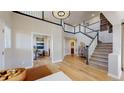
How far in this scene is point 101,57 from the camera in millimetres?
2979

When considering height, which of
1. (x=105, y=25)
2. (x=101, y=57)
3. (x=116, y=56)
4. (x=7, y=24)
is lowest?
(x=101, y=57)

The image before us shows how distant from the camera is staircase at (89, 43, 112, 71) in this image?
2.77 m

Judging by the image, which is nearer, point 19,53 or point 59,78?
point 59,78

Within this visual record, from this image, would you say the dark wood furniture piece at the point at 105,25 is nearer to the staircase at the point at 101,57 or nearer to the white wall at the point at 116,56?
the staircase at the point at 101,57

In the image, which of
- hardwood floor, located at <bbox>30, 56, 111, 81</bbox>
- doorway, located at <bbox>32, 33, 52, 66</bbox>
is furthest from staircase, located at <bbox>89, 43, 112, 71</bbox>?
doorway, located at <bbox>32, 33, 52, 66</bbox>

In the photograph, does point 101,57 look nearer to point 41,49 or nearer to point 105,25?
point 105,25

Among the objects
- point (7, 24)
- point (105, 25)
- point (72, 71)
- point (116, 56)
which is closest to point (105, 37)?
point (105, 25)

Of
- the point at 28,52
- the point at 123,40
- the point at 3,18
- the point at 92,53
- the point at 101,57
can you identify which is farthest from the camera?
the point at 92,53

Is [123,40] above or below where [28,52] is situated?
above

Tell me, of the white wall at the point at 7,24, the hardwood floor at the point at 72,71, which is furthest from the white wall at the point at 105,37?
the white wall at the point at 7,24

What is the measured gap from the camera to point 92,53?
3.43 meters
